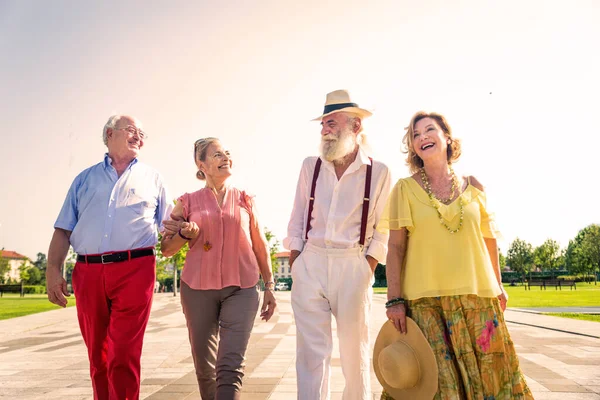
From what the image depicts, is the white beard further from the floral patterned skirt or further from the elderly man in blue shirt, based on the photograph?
the elderly man in blue shirt

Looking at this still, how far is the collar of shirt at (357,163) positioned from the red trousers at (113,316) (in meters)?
1.51

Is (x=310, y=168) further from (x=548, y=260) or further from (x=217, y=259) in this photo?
(x=548, y=260)

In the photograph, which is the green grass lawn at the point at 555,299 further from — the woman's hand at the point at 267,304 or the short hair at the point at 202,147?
the short hair at the point at 202,147

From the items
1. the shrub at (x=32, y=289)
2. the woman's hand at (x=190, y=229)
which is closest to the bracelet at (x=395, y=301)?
the woman's hand at (x=190, y=229)

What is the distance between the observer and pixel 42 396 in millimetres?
5711

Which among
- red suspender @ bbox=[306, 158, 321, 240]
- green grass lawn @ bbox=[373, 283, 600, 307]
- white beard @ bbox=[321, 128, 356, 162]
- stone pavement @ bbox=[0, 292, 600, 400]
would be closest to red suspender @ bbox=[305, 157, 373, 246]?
red suspender @ bbox=[306, 158, 321, 240]

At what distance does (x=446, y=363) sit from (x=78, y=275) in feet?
8.64

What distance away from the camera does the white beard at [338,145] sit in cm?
396

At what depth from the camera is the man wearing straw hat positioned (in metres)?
3.62

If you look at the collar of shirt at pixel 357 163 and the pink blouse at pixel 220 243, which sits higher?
the collar of shirt at pixel 357 163

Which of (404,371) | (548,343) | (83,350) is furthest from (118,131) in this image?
(548,343)

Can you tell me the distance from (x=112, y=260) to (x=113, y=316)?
399mm

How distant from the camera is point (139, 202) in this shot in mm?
4164

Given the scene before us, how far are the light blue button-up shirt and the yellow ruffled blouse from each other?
1.87 m
